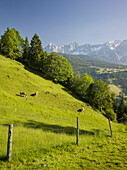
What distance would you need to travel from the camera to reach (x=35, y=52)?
7212 centimetres

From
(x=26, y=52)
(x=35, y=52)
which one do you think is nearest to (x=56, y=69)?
(x=35, y=52)

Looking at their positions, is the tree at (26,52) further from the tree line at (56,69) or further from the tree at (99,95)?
the tree at (99,95)

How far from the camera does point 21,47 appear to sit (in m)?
73.2

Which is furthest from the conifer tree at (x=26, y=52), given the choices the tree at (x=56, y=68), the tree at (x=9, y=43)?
the tree at (x=56, y=68)

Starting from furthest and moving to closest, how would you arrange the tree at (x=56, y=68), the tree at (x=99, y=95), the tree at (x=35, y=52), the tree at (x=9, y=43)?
the tree at (x=35, y=52) → the tree at (x=56, y=68) → the tree at (x=99, y=95) → the tree at (x=9, y=43)

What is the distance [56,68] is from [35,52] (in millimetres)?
17613

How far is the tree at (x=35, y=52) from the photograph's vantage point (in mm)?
71500

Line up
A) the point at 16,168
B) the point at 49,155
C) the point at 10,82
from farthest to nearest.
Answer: the point at 10,82
the point at 49,155
the point at 16,168

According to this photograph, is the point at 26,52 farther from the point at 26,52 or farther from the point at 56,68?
the point at 56,68

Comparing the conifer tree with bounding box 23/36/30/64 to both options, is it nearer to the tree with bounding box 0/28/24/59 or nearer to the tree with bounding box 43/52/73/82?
the tree with bounding box 0/28/24/59

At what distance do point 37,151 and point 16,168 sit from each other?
7.41 ft

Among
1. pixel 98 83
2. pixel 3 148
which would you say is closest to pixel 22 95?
pixel 3 148

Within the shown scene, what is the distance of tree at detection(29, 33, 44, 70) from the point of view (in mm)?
71500

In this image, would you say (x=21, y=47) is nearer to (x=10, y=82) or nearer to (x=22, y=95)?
(x=10, y=82)
